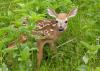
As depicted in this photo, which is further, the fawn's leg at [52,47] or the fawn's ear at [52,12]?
the fawn's ear at [52,12]

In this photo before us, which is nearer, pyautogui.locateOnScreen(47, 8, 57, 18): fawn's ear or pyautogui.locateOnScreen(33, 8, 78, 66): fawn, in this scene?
pyautogui.locateOnScreen(33, 8, 78, 66): fawn

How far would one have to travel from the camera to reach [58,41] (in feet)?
20.2

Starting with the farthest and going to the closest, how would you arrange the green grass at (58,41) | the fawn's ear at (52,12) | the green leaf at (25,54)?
the fawn's ear at (52,12)
the green grass at (58,41)
the green leaf at (25,54)

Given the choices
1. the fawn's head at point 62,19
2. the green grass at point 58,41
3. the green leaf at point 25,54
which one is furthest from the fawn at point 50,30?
the green leaf at point 25,54

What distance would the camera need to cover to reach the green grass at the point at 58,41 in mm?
5297

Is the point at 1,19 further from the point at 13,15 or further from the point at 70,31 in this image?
the point at 70,31

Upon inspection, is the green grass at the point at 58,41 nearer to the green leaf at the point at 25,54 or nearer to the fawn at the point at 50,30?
the green leaf at the point at 25,54

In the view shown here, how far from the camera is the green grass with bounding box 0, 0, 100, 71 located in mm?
5297

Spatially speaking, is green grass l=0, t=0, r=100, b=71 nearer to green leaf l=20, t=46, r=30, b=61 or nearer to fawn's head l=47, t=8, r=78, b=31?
green leaf l=20, t=46, r=30, b=61

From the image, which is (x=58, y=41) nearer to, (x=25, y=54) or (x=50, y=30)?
Answer: (x=50, y=30)

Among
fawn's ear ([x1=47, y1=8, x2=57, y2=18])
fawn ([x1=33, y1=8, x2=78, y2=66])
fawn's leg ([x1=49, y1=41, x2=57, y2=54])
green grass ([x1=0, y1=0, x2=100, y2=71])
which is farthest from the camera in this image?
fawn's ear ([x1=47, y1=8, x2=57, y2=18])

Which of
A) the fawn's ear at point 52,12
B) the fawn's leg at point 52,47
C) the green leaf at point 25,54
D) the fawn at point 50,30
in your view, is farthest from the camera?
the fawn's ear at point 52,12

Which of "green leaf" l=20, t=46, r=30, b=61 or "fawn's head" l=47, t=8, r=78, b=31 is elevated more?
"fawn's head" l=47, t=8, r=78, b=31

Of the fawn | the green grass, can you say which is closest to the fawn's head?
the fawn
